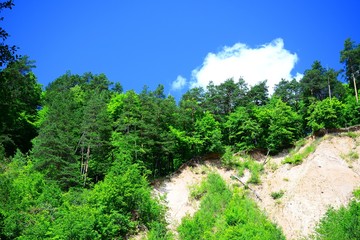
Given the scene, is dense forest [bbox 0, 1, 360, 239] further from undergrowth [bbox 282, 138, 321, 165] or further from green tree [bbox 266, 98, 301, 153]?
undergrowth [bbox 282, 138, 321, 165]

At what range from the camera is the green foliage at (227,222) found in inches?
1147

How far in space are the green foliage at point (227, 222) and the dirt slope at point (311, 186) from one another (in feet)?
12.2

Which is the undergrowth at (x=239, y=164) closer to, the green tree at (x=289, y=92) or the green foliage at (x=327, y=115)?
the green foliage at (x=327, y=115)

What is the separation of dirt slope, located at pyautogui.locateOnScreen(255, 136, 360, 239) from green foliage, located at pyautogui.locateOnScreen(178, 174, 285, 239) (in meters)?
3.73

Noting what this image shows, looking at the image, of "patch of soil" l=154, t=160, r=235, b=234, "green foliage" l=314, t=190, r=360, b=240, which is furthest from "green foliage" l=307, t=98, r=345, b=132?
"green foliage" l=314, t=190, r=360, b=240

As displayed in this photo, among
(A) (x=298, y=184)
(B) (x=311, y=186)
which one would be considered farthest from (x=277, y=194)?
(B) (x=311, y=186)

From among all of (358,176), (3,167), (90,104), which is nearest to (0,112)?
(3,167)

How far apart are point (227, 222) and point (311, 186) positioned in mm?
14091

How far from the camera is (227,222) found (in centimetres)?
3080

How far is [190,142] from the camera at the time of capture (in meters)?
43.2

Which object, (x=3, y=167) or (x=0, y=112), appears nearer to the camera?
(x=0, y=112)

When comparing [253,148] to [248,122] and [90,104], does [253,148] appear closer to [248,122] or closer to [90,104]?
[248,122]

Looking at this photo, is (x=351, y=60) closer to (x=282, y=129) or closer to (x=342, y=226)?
(x=282, y=129)

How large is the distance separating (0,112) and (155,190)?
97.5ft
